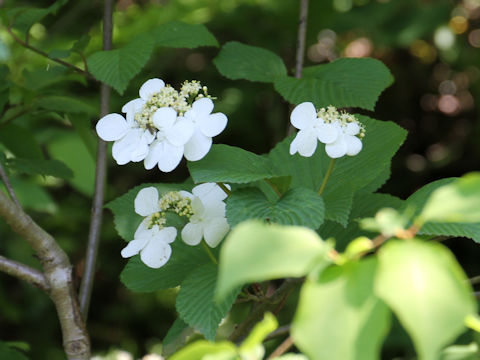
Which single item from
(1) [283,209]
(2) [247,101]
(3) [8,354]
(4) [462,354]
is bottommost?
(2) [247,101]

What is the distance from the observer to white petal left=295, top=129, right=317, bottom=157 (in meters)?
0.72

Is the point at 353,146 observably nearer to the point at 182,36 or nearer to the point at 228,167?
the point at 228,167

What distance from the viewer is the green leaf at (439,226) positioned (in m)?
0.71

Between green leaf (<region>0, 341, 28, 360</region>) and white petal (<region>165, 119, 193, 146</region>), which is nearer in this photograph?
white petal (<region>165, 119, 193, 146</region>)

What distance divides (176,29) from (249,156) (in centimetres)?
49

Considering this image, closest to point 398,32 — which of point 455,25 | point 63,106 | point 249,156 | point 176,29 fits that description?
point 455,25

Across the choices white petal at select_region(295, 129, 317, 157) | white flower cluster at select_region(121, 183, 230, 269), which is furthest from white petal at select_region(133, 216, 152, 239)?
white petal at select_region(295, 129, 317, 157)

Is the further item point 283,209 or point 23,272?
point 23,272

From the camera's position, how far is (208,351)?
0.55 metres

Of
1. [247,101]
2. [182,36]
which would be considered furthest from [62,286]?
[247,101]

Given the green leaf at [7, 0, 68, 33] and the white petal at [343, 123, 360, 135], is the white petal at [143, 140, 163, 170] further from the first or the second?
the green leaf at [7, 0, 68, 33]

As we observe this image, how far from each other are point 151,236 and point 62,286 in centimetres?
24

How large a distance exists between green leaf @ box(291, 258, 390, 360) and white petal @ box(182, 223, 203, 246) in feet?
1.01

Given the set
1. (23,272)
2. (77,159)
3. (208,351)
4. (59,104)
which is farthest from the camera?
(77,159)
